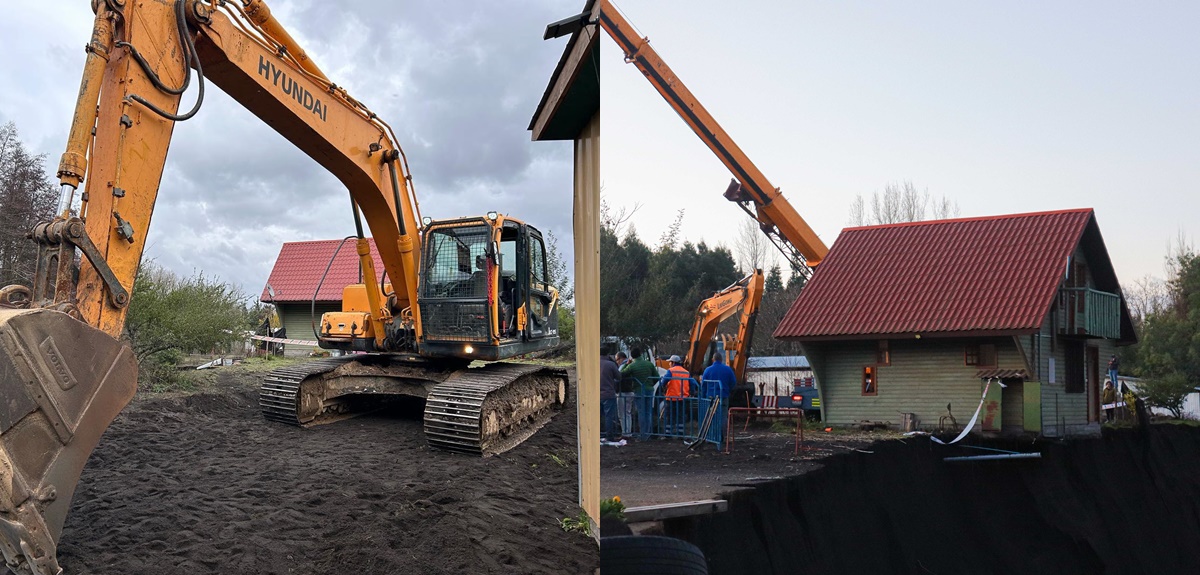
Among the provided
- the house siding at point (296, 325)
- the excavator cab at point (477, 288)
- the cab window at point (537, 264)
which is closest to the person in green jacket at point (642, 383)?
the excavator cab at point (477, 288)

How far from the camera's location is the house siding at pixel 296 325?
1902cm

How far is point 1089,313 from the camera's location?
3.59 feet

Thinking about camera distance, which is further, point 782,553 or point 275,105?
point 275,105

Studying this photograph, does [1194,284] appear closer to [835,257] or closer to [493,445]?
[835,257]

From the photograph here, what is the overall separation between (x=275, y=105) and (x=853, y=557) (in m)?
6.89

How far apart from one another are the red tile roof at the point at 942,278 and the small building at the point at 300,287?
1673 centimetres

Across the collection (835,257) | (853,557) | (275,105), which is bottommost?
(853,557)

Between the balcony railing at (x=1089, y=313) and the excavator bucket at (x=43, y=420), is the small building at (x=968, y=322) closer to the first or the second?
the balcony railing at (x=1089, y=313)

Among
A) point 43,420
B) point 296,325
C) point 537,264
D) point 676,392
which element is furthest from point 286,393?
point 296,325

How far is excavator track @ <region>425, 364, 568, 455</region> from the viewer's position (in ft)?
24.4

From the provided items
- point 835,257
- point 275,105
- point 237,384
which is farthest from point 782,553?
point 237,384

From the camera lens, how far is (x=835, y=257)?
4.00ft

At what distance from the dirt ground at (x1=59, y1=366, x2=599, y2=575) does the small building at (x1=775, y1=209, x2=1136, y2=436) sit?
144 inches

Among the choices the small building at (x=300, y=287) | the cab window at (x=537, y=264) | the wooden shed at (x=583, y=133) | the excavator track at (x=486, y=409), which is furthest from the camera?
the small building at (x=300, y=287)
